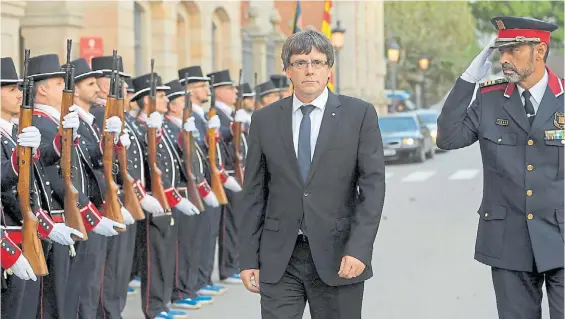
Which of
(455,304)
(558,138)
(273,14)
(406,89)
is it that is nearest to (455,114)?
(558,138)

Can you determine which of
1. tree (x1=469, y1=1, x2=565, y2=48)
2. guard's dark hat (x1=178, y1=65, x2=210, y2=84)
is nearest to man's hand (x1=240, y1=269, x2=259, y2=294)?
guard's dark hat (x1=178, y1=65, x2=210, y2=84)

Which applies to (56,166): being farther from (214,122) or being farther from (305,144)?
(214,122)

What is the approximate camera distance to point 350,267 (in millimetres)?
5941

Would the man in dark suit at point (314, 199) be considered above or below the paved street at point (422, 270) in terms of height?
above

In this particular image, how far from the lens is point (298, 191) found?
6105 millimetres

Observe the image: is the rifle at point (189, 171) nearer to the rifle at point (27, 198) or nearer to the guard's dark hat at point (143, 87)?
the guard's dark hat at point (143, 87)

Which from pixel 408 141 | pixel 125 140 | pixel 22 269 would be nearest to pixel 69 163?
pixel 22 269

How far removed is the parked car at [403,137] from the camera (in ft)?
112

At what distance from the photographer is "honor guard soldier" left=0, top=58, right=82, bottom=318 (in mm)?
7336

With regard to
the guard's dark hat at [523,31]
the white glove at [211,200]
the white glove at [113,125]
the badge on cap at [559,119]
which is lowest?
the white glove at [211,200]

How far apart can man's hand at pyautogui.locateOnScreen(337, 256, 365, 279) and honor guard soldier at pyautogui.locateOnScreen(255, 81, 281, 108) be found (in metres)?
9.60

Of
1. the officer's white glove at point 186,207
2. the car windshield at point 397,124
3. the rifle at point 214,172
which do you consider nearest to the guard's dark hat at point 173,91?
the rifle at point 214,172

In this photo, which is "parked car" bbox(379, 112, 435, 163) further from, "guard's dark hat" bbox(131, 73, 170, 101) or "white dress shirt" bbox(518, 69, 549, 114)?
Result: "white dress shirt" bbox(518, 69, 549, 114)

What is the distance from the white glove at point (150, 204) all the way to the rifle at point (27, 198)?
8.11 ft
